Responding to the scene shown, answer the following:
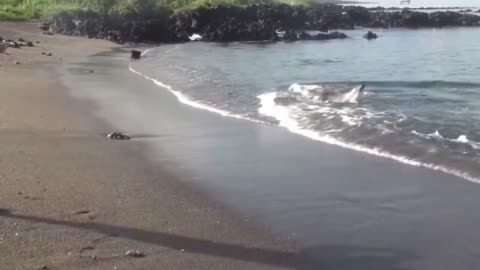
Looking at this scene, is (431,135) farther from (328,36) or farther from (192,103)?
(328,36)

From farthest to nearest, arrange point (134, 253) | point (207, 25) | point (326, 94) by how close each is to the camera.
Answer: point (207, 25), point (326, 94), point (134, 253)

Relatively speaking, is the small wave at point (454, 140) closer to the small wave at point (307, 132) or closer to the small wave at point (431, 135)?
the small wave at point (431, 135)

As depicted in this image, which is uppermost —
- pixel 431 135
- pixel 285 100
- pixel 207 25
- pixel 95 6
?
pixel 95 6

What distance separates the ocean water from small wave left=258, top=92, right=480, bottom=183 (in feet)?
0.05

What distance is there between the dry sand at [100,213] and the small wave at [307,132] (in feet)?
9.32

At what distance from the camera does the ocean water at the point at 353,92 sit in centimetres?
1020

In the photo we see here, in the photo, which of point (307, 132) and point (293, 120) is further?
point (293, 120)

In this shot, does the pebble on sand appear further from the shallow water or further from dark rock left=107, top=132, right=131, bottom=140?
dark rock left=107, top=132, right=131, bottom=140

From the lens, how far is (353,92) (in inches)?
594

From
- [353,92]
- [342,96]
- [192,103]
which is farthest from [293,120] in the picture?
[353,92]

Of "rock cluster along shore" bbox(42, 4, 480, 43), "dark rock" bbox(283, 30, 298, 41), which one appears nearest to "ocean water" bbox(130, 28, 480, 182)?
"dark rock" bbox(283, 30, 298, 41)

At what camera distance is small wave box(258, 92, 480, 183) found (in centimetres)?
865

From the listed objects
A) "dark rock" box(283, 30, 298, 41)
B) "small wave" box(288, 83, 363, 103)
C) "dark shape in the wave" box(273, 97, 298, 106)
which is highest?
"small wave" box(288, 83, 363, 103)

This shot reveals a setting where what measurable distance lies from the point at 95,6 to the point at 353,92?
3011 cm
